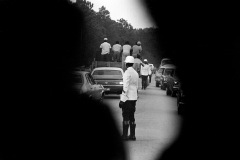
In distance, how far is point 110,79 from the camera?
19156 millimetres

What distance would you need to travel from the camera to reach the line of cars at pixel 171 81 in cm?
377

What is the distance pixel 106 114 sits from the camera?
13.0 metres

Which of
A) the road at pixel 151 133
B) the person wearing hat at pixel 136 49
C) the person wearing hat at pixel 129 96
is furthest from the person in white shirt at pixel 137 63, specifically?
the person wearing hat at pixel 129 96

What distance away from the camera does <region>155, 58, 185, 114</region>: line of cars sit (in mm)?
3770

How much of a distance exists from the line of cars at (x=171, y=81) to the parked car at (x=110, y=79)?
1.80 metres

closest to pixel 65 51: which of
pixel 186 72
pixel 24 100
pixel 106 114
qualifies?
pixel 24 100

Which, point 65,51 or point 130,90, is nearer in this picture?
point 130,90

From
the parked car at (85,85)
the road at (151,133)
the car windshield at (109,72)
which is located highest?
the car windshield at (109,72)

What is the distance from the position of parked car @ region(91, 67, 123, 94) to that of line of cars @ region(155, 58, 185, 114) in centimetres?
180

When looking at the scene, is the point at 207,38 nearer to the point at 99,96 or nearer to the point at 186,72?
the point at 186,72

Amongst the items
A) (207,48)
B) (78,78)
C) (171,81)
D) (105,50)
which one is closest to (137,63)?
(105,50)

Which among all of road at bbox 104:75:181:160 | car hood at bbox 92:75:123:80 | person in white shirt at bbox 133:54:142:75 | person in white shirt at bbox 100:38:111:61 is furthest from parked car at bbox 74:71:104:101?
person in white shirt at bbox 100:38:111:61

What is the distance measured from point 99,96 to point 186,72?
1066cm

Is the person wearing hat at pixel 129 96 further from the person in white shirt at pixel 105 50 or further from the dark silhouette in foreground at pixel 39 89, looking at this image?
the person in white shirt at pixel 105 50
